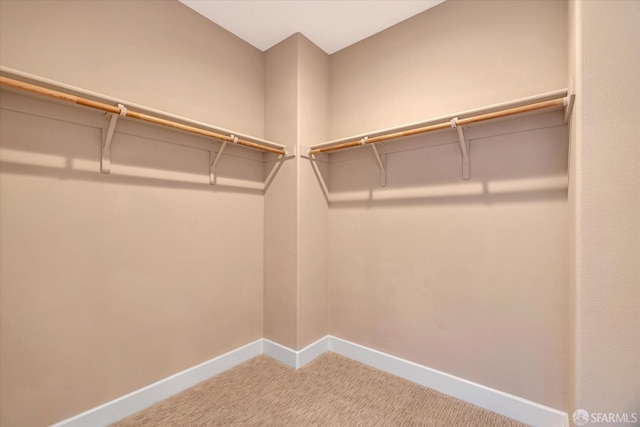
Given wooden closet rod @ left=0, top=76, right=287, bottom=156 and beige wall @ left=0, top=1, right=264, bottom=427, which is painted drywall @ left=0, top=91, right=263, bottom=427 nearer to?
beige wall @ left=0, top=1, right=264, bottom=427

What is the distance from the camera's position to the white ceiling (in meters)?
1.94

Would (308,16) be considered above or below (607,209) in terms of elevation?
above

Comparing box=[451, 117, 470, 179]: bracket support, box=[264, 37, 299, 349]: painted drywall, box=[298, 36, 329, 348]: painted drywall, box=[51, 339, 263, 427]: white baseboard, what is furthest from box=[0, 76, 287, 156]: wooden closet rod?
box=[51, 339, 263, 427]: white baseboard

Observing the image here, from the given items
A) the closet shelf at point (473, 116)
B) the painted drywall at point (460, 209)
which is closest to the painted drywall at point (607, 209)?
the closet shelf at point (473, 116)

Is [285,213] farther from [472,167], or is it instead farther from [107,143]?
[472,167]

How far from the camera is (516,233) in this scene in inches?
64.7

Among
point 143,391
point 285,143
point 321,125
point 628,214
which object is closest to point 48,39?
point 285,143

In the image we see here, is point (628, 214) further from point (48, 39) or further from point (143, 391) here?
point (48, 39)

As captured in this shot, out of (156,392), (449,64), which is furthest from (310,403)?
(449,64)

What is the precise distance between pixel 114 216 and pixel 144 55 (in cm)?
101

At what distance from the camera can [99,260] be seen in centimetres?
155

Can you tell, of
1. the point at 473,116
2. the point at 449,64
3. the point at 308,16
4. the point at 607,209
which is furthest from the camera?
the point at 308,16

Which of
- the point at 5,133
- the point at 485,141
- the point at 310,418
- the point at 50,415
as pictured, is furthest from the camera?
the point at 485,141

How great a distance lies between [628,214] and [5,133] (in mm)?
2637
